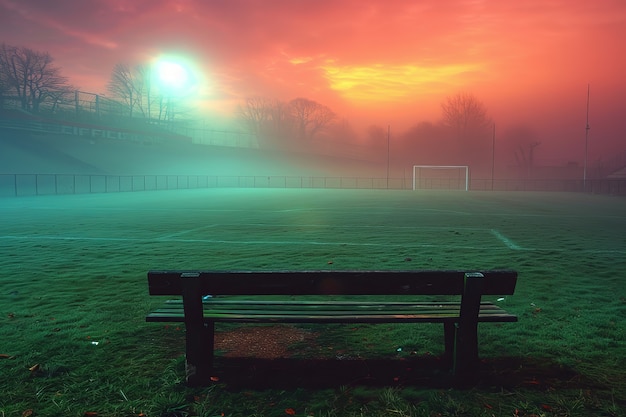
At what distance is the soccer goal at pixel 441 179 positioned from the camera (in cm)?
6198

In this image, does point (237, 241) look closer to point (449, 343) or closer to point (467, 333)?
point (449, 343)

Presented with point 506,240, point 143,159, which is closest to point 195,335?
point 506,240

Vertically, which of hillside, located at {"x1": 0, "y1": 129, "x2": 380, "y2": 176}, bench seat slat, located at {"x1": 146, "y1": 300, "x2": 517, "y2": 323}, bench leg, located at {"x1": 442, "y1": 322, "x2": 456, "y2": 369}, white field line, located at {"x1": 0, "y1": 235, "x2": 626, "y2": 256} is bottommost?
white field line, located at {"x1": 0, "y1": 235, "x2": 626, "y2": 256}

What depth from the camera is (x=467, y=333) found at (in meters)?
3.63

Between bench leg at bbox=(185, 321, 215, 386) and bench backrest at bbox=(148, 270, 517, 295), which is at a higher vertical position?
bench backrest at bbox=(148, 270, 517, 295)

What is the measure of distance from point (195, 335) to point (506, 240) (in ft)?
32.9

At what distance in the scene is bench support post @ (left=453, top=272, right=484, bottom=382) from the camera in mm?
3531

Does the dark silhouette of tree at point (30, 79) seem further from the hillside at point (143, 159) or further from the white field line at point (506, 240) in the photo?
the white field line at point (506, 240)

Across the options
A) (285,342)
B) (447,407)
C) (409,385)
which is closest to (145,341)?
(285,342)

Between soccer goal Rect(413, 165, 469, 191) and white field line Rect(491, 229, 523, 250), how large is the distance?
4472cm

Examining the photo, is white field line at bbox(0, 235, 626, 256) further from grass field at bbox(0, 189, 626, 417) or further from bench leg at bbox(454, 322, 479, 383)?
bench leg at bbox(454, 322, 479, 383)

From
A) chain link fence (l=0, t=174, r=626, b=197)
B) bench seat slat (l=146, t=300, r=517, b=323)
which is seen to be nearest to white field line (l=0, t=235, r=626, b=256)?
bench seat slat (l=146, t=300, r=517, b=323)

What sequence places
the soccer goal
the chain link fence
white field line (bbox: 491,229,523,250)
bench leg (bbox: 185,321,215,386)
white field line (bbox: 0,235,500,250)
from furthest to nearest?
1. the soccer goal
2. the chain link fence
3. white field line (bbox: 0,235,500,250)
4. white field line (bbox: 491,229,523,250)
5. bench leg (bbox: 185,321,215,386)

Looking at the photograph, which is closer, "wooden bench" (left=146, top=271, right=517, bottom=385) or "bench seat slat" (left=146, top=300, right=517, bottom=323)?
"wooden bench" (left=146, top=271, right=517, bottom=385)
